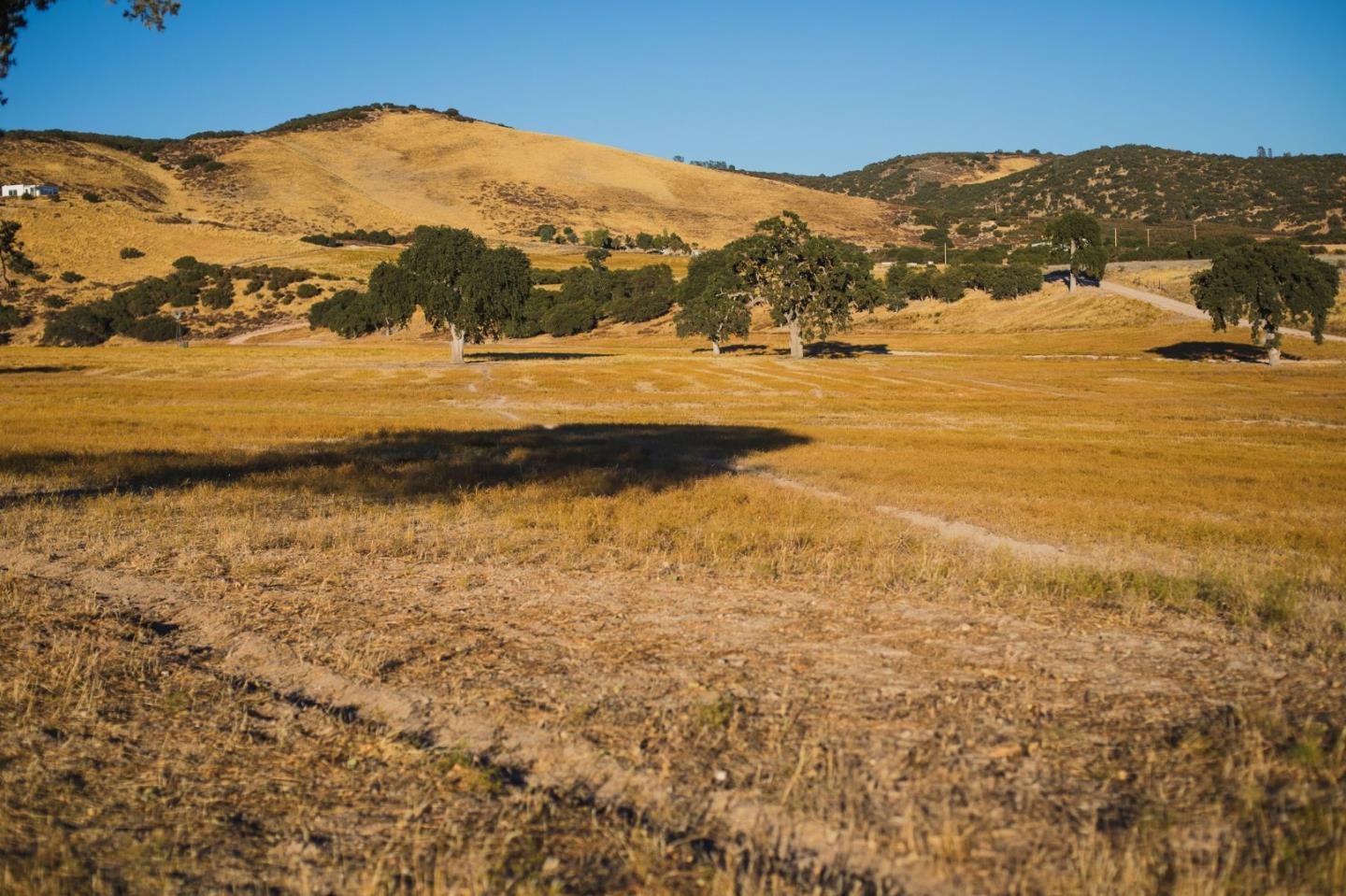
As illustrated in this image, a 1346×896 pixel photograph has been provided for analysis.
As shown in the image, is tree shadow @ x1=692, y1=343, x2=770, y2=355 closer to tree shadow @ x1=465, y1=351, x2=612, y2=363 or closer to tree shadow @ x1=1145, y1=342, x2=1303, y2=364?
tree shadow @ x1=465, y1=351, x2=612, y2=363

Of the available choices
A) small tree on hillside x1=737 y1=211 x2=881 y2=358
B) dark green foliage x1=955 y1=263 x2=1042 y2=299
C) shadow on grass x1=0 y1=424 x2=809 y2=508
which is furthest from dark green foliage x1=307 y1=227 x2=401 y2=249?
shadow on grass x1=0 y1=424 x2=809 y2=508

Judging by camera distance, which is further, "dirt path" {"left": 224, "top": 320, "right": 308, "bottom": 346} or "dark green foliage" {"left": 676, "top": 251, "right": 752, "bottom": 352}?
"dirt path" {"left": 224, "top": 320, "right": 308, "bottom": 346}

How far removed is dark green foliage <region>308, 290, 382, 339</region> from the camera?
373 feet

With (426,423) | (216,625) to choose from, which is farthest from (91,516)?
(426,423)

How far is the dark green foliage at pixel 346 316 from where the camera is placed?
373 feet

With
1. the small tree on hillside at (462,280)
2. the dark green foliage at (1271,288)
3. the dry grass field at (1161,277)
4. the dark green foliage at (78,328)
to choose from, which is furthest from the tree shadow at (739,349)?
the dark green foliage at (78,328)

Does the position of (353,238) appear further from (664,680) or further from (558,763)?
(558,763)

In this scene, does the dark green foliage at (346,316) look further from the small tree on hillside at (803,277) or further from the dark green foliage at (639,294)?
the small tree on hillside at (803,277)

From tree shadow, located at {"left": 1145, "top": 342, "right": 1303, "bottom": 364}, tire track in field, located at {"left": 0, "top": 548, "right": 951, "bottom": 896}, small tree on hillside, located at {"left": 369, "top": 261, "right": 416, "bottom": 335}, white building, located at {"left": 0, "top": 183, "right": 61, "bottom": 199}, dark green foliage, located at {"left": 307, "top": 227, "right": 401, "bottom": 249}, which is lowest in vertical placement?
tire track in field, located at {"left": 0, "top": 548, "right": 951, "bottom": 896}

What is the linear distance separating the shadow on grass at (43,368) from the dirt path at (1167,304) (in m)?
102

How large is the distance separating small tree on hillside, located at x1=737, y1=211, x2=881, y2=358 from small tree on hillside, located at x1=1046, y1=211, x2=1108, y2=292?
45.4 meters

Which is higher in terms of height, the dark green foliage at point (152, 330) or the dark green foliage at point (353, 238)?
the dark green foliage at point (353, 238)

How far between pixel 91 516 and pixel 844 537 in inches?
511

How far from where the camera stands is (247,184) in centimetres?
19538
